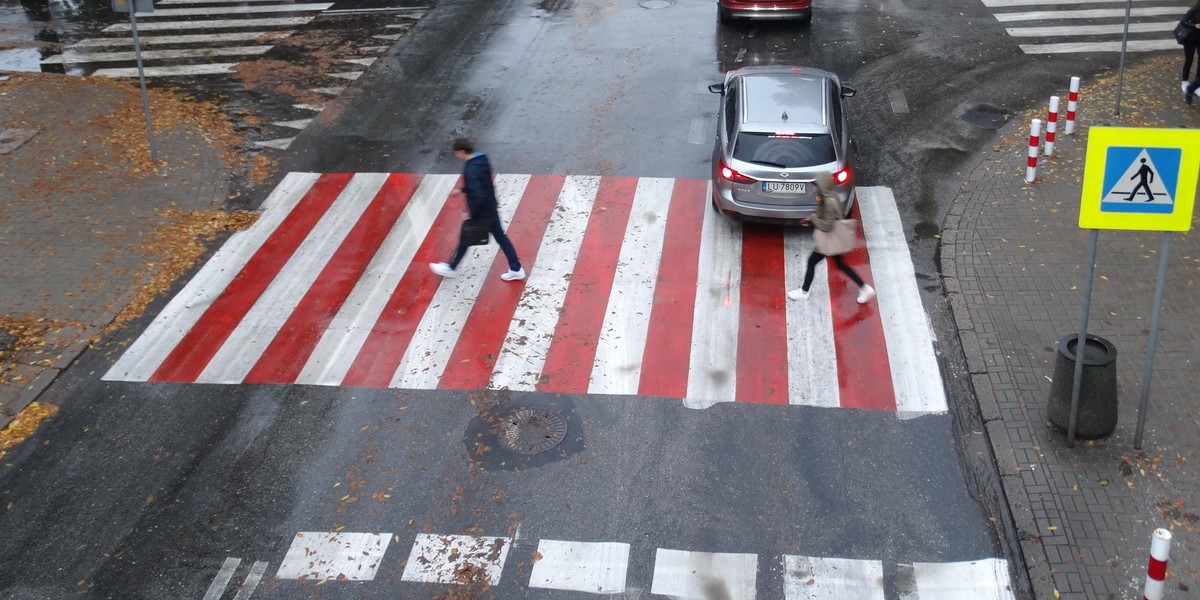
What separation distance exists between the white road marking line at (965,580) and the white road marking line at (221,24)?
1859 centimetres

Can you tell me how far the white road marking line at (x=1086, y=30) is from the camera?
19422mm

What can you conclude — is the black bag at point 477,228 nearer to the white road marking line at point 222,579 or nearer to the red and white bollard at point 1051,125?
the white road marking line at point 222,579

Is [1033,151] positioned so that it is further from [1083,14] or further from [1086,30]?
[1083,14]

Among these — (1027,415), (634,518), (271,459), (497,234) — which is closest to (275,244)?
(497,234)

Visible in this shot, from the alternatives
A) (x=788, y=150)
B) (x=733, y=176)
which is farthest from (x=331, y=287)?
(x=788, y=150)

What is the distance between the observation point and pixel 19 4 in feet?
81.4

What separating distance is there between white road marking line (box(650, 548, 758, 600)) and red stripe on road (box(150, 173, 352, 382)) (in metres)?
5.48

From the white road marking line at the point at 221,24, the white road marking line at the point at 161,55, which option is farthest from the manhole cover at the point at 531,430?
the white road marking line at the point at 221,24

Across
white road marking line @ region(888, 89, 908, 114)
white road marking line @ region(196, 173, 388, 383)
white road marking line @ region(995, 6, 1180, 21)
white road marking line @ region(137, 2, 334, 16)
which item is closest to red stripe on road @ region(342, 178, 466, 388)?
white road marking line @ region(196, 173, 388, 383)

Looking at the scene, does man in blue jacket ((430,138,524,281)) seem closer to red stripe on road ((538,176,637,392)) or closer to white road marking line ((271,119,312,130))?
red stripe on road ((538,176,637,392))

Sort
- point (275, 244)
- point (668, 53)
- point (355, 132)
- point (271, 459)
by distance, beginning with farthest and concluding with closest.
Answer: point (668, 53) < point (355, 132) < point (275, 244) < point (271, 459)

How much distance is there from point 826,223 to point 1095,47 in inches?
436

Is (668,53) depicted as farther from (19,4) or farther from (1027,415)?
(19,4)

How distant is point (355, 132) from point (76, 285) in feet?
17.7
